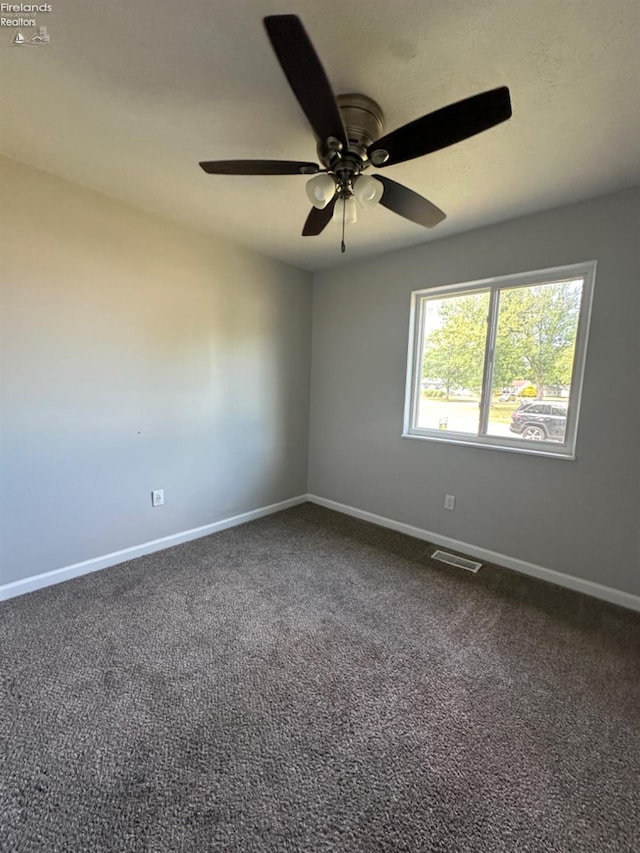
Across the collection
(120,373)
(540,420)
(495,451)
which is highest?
(120,373)

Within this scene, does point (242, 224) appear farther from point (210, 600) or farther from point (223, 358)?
point (210, 600)

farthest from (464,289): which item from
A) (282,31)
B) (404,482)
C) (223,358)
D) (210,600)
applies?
(210,600)

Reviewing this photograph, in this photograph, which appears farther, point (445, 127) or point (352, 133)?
point (352, 133)

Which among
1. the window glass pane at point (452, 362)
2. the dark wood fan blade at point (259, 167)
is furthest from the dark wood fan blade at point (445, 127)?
the window glass pane at point (452, 362)

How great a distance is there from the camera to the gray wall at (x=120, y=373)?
6.77ft

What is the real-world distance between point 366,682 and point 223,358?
2.47 m

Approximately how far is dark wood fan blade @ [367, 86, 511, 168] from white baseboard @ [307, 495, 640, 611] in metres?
2.56

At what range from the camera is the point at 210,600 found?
2164 millimetres

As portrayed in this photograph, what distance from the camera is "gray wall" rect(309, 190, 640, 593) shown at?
Answer: 84.0 inches

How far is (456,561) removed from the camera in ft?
8.83

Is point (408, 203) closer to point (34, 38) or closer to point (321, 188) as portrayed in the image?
point (321, 188)

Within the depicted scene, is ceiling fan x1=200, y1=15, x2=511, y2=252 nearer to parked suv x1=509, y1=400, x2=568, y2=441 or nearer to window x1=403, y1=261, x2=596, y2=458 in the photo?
window x1=403, y1=261, x2=596, y2=458

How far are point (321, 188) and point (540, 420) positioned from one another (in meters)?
2.07

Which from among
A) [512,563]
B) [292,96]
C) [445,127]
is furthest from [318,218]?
[512,563]
